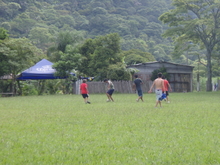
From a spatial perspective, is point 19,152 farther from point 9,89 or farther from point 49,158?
point 9,89

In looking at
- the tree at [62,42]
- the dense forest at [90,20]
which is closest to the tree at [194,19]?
the tree at [62,42]

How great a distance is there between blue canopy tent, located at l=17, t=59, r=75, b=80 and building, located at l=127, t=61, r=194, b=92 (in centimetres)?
1108

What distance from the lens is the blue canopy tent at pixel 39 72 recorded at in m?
31.6

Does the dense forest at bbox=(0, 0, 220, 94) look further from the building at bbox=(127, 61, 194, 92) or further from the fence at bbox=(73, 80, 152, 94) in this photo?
the fence at bbox=(73, 80, 152, 94)

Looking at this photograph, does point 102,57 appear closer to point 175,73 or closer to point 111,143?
point 175,73

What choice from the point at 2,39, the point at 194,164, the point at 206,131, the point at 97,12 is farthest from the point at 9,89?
the point at 97,12

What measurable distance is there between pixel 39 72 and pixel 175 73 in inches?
730

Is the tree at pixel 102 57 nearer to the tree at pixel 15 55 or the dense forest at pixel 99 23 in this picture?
the tree at pixel 15 55

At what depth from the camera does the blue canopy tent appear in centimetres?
3164

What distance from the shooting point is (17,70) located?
33.1m

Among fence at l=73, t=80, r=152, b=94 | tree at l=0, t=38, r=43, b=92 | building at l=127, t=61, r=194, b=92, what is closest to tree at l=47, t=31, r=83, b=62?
fence at l=73, t=80, r=152, b=94

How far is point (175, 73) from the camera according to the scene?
42.0 m

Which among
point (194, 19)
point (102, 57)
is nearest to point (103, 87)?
point (102, 57)

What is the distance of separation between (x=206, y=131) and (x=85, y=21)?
9098 centimetres
